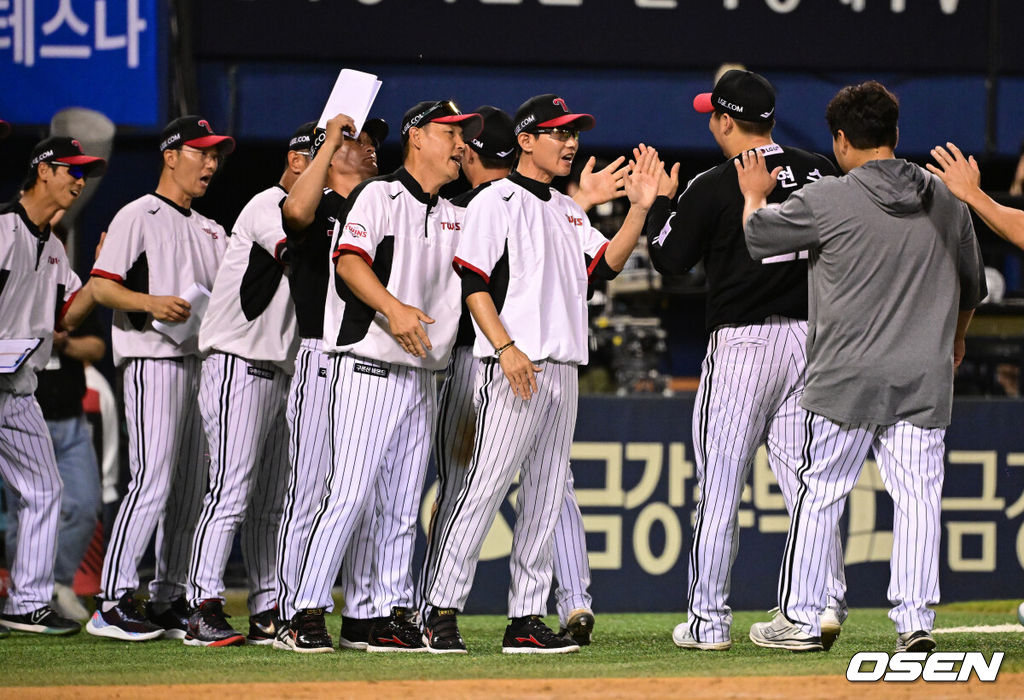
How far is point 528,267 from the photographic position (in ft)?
15.1

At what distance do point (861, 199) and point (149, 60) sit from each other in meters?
4.95

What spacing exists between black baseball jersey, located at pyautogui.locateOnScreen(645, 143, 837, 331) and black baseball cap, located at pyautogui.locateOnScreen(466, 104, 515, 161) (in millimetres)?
714

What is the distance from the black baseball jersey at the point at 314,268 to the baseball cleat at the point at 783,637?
1882 mm

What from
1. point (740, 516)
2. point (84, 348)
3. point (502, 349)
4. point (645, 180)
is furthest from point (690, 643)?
point (84, 348)

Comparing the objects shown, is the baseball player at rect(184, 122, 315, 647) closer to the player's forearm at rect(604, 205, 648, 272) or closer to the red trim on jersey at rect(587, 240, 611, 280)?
the red trim on jersey at rect(587, 240, 611, 280)

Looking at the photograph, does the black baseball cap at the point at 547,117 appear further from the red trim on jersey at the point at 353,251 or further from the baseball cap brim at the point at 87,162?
the baseball cap brim at the point at 87,162

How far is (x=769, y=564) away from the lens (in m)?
7.28

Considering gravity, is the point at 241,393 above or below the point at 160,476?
above

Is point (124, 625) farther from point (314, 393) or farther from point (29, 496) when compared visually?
point (314, 393)

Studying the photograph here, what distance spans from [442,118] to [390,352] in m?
0.84

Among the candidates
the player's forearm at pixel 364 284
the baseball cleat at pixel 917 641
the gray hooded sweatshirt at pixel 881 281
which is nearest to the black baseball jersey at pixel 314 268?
the player's forearm at pixel 364 284

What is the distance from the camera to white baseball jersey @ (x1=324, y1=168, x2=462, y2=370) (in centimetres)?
469

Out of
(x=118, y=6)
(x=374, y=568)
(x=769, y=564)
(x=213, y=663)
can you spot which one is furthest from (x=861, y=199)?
(x=118, y=6)

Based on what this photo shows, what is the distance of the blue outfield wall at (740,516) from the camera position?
7172 millimetres
